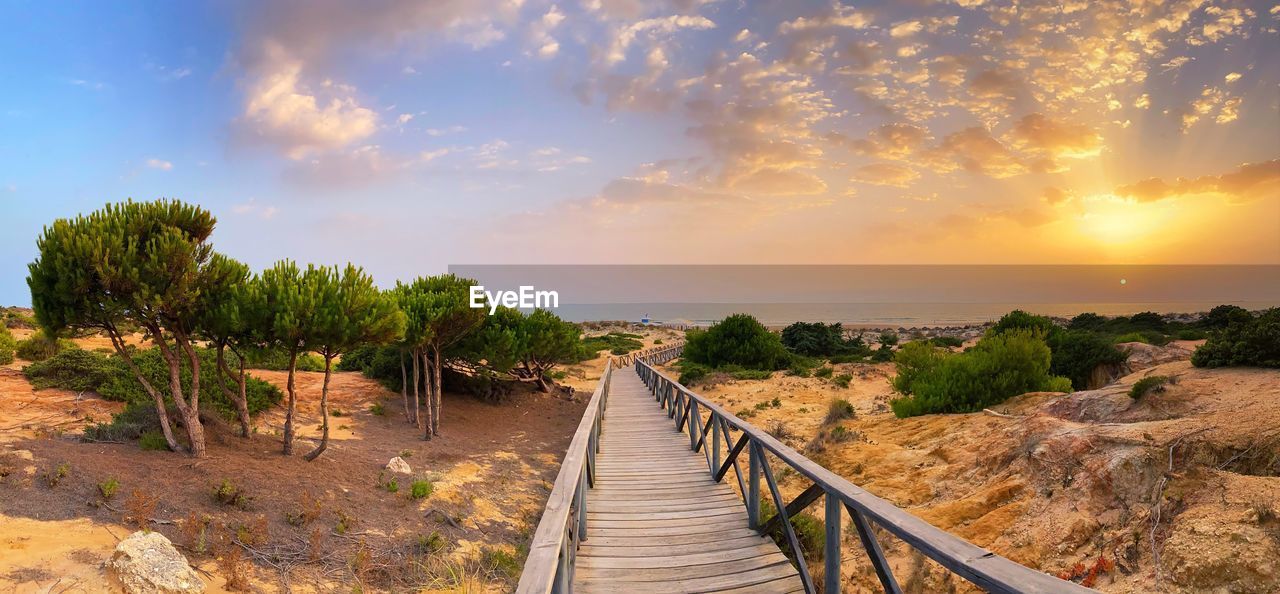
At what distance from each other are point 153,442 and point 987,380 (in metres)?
15.6

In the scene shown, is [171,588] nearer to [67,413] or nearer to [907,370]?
[67,413]

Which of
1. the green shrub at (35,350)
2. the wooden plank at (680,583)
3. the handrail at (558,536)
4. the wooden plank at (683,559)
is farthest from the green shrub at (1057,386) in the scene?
the green shrub at (35,350)

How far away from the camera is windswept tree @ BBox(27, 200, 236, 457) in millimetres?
7113

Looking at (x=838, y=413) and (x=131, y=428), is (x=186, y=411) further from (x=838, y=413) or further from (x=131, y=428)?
(x=838, y=413)

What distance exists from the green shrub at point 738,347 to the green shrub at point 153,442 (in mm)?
23319

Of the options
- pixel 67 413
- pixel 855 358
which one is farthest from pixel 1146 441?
pixel 855 358

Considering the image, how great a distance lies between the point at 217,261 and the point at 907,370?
15.7 m

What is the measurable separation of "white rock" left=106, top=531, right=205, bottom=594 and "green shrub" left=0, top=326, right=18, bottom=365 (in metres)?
13.2

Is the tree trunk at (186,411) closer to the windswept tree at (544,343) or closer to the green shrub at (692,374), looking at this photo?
the windswept tree at (544,343)

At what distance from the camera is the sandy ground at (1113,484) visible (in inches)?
173

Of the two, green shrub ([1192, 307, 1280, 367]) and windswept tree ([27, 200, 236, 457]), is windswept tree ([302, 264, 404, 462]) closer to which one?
windswept tree ([27, 200, 236, 457])

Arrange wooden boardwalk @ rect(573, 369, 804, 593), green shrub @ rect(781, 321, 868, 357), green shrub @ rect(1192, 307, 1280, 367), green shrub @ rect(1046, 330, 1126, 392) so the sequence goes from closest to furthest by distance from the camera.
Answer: wooden boardwalk @ rect(573, 369, 804, 593), green shrub @ rect(1192, 307, 1280, 367), green shrub @ rect(1046, 330, 1126, 392), green shrub @ rect(781, 321, 868, 357)

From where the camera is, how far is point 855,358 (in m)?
31.6

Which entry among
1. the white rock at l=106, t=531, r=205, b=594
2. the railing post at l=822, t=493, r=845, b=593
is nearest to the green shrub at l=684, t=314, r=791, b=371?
the railing post at l=822, t=493, r=845, b=593
